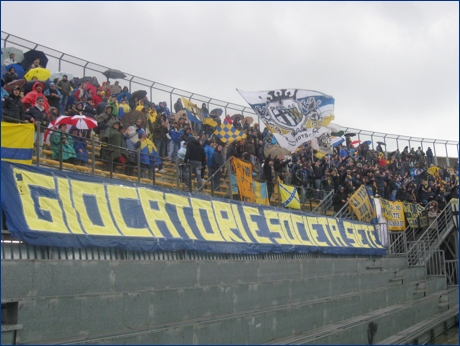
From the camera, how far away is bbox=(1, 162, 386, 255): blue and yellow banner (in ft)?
26.0

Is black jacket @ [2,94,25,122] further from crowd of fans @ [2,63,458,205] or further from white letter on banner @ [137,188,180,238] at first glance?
white letter on banner @ [137,188,180,238]

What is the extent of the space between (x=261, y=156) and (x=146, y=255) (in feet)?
33.1

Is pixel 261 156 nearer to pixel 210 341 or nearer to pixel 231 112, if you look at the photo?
pixel 231 112

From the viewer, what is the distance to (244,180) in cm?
1458

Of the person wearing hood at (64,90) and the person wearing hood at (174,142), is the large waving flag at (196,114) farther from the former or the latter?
the person wearing hood at (64,90)

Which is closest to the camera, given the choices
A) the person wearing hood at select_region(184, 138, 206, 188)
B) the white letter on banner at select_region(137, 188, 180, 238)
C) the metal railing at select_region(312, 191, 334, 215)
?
the white letter on banner at select_region(137, 188, 180, 238)

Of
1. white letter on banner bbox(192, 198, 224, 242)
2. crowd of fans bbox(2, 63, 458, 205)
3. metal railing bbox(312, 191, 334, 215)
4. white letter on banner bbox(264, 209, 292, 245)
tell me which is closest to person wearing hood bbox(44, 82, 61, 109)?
crowd of fans bbox(2, 63, 458, 205)

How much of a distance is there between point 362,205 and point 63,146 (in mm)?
12558

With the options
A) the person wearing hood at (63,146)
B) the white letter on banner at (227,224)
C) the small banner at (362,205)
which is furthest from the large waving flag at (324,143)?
the person wearing hood at (63,146)

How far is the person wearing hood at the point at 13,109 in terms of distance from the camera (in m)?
10.7

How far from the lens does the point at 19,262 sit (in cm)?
725

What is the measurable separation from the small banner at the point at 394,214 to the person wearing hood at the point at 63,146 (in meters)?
14.1

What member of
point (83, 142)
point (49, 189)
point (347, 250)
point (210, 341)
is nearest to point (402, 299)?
point (347, 250)

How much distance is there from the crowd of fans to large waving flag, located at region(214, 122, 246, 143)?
0.30 m
